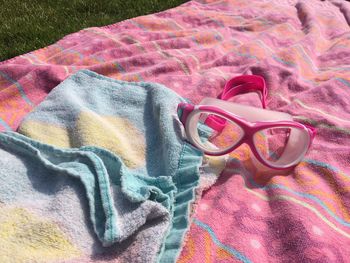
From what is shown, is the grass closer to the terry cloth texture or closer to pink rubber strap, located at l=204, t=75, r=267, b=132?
the terry cloth texture

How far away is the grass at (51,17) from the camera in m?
1.70

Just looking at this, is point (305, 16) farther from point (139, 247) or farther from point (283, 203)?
point (139, 247)

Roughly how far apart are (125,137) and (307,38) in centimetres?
102

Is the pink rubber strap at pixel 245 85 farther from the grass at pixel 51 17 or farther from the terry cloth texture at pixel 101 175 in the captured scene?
the grass at pixel 51 17

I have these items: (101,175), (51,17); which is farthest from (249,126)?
(51,17)

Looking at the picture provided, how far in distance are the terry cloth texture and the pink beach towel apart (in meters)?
0.10

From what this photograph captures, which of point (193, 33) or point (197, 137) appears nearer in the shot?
point (197, 137)

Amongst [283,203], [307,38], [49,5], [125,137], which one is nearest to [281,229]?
[283,203]

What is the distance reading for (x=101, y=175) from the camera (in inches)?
33.4

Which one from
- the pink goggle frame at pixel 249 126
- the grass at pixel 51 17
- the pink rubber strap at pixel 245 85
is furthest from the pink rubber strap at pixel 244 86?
the grass at pixel 51 17

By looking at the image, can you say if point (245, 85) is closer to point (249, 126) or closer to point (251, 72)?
point (251, 72)

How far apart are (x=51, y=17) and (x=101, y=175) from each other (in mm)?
1336

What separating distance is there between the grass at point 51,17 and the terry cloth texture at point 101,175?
0.65 m

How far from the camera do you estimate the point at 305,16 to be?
1.89m
